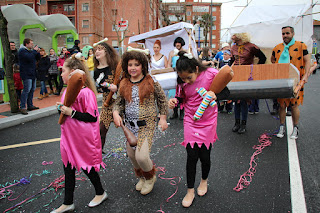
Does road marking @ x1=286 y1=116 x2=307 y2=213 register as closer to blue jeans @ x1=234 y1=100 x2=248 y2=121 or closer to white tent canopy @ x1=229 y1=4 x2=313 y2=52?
blue jeans @ x1=234 y1=100 x2=248 y2=121

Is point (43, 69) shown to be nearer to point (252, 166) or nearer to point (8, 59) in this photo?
point (8, 59)

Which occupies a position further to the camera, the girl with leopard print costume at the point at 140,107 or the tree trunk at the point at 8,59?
the tree trunk at the point at 8,59

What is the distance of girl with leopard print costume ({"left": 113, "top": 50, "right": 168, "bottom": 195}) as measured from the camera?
2812 millimetres

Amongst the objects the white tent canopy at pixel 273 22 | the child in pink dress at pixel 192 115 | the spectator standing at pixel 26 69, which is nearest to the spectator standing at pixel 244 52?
the white tent canopy at pixel 273 22

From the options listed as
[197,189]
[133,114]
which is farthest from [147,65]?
[197,189]

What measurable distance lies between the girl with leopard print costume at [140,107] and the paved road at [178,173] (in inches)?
14.8

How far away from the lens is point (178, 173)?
11.5ft

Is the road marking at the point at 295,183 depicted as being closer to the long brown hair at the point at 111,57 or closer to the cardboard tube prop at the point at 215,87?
the cardboard tube prop at the point at 215,87

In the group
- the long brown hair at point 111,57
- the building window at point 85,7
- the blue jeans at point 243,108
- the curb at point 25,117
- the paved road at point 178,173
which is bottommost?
the paved road at point 178,173

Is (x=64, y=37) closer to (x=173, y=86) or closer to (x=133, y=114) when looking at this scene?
(x=173, y=86)

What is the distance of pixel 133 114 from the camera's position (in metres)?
2.91

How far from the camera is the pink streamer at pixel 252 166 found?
3146mm

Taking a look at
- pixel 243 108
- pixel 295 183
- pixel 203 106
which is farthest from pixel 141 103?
pixel 243 108

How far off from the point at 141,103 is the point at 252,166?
6.39 feet
